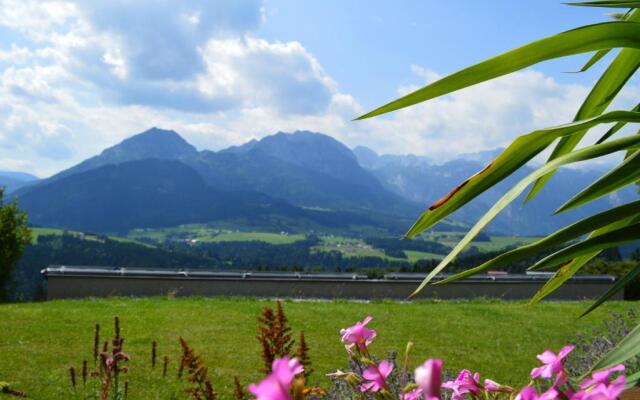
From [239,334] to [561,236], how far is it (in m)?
10.8

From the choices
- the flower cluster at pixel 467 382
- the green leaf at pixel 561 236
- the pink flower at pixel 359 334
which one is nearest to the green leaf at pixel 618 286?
the green leaf at pixel 561 236

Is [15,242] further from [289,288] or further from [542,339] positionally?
[542,339]

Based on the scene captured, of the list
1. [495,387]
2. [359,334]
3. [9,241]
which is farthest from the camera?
[9,241]

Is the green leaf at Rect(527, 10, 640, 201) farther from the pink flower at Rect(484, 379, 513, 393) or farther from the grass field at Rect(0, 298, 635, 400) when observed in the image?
the grass field at Rect(0, 298, 635, 400)

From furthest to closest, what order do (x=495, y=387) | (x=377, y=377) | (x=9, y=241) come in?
(x=9, y=241), (x=495, y=387), (x=377, y=377)

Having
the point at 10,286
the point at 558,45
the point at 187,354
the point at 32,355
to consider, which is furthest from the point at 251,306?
the point at 10,286

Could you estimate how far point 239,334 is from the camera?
459 inches

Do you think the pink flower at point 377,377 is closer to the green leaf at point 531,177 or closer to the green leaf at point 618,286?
the green leaf at point 531,177

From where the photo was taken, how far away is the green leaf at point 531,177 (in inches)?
47.8

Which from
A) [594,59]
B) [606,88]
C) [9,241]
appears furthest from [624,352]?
[9,241]

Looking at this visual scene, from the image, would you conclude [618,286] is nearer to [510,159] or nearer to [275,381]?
[510,159]

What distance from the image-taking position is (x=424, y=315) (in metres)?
14.7

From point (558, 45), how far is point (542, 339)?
37.3 ft

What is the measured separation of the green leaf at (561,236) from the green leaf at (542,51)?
397mm
